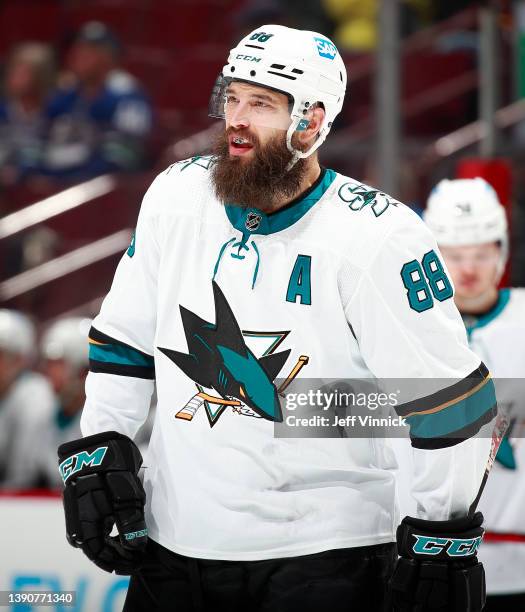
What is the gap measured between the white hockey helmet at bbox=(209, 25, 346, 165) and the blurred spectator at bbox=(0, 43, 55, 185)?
446cm

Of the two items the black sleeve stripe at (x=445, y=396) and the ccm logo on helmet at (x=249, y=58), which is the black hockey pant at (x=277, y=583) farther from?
Answer: the ccm logo on helmet at (x=249, y=58)

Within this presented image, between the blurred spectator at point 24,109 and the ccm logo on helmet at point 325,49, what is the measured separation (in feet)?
A: 14.7

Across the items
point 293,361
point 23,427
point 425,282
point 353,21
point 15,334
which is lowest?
point 23,427

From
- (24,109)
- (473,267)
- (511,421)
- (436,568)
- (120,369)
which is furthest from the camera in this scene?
(24,109)

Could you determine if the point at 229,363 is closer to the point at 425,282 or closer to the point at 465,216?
the point at 425,282

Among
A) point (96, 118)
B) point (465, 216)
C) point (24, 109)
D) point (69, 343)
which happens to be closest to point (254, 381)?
point (465, 216)

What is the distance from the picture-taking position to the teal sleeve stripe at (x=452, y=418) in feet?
7.21

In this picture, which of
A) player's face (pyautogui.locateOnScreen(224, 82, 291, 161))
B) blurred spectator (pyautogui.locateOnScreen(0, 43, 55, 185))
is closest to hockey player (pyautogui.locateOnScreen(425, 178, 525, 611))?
player's face (pyautogui.locateOnScreen(224, 82, 291, 161))

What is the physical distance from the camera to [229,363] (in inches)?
90.2

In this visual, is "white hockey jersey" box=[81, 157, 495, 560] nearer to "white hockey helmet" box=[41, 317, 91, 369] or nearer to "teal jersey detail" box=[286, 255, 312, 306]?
"teal jersey detail" box=[286, 255, 312, 306]

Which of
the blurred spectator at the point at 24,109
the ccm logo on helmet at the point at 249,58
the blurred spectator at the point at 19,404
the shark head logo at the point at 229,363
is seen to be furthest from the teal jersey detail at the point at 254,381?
the blurred spectator at the point at 24,109

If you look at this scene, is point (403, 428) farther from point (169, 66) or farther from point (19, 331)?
point (169, 66)

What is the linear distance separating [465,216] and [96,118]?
359 centimetres

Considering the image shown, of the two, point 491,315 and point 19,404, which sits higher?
point 491,315
